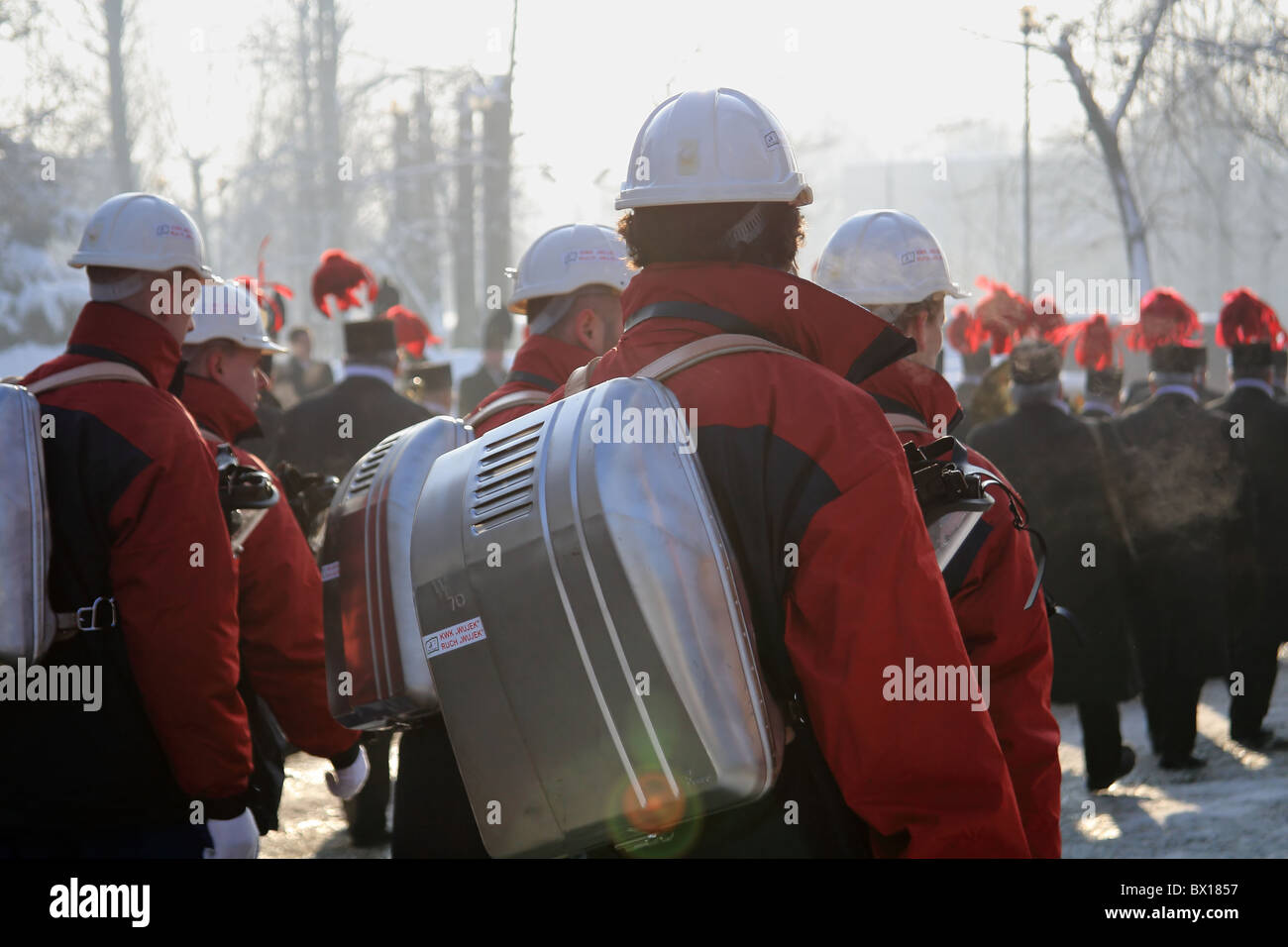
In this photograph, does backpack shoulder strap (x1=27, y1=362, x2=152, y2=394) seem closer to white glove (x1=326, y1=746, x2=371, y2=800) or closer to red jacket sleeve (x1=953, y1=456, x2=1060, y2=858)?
white glove (x1=326, y1=746, x2=371, y2=800)

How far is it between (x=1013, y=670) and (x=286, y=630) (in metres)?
1.96

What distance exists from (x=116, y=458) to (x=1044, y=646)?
196cm

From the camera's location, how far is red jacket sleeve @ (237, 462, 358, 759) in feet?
12.9

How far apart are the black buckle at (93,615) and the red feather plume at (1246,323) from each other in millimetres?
6934

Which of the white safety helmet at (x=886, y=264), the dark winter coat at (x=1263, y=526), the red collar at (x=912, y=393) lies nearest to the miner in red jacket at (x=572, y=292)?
the white safety helmet at (x=886, y=264)

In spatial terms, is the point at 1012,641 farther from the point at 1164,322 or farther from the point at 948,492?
the point at 1164,322

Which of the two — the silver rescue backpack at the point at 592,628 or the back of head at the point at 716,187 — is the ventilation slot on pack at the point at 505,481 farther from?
the back of head at the point at 716,187

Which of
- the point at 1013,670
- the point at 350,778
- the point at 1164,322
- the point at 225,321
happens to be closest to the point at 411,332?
the point at 1164,322

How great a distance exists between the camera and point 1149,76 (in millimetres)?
16359

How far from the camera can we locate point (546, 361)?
3.96m

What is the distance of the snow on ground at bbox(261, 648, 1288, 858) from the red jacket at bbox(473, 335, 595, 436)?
130 inches

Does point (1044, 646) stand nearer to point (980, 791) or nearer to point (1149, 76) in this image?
point (980, 791)

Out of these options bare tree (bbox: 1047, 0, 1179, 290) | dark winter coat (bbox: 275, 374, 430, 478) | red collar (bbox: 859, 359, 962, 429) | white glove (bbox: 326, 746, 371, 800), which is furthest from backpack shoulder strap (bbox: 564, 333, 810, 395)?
bare tree (bbox: 1047, 0, 1179, 290)
